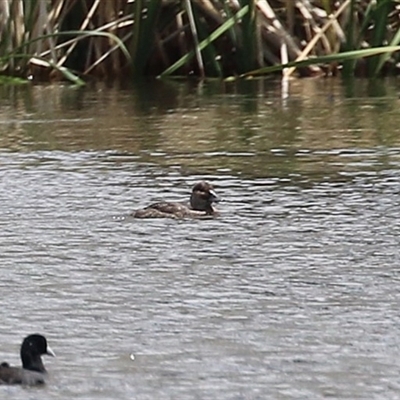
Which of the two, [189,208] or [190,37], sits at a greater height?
[190,37]

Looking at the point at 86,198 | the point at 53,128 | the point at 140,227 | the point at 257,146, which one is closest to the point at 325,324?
the point at 140,227

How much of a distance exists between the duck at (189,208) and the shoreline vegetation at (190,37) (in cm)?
709

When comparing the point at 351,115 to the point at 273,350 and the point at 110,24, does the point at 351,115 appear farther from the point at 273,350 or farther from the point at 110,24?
the point at 273,350

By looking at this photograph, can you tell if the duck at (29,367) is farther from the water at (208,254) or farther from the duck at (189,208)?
the duck at (189,208)

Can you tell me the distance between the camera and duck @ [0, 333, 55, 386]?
6137 millimetres

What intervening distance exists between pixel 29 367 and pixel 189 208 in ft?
13.3

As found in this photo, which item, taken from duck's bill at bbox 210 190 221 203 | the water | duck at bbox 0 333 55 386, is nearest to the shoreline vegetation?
the water

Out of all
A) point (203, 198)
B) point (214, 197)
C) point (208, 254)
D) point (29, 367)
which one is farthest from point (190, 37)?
point (29, 367)

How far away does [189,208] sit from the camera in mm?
10227

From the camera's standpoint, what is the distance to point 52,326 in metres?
7.17

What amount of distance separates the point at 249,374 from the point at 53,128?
8.52m

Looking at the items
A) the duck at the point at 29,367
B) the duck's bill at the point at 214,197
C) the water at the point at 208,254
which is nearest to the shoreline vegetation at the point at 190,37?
the water at the point at 208,254

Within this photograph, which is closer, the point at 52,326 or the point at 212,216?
the point at 52,326

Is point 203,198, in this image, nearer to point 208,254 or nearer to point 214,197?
point 214,197
